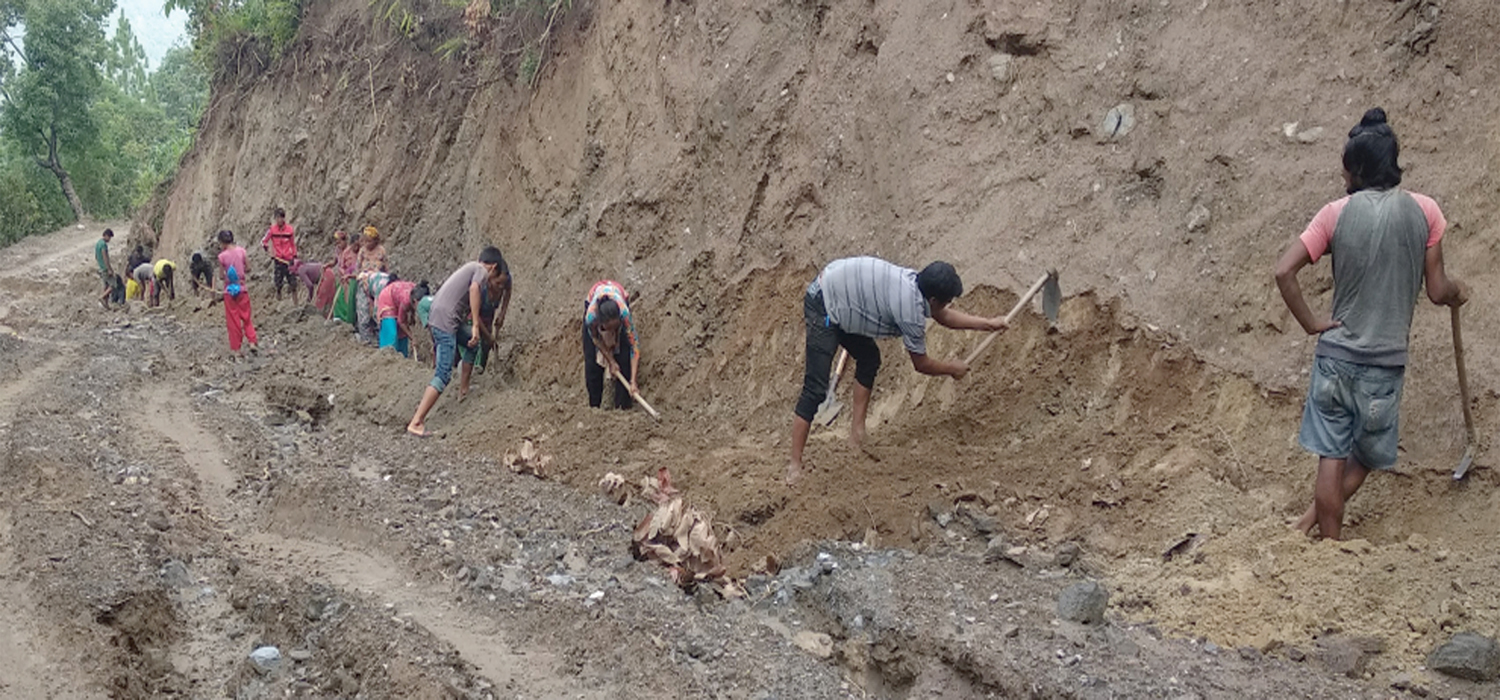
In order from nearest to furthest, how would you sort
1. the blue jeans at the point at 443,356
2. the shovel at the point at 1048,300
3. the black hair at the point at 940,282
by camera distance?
the black hair at the point at 940,282
the shovel at the point at 1048,300
the blue jeans at the point at 443,356

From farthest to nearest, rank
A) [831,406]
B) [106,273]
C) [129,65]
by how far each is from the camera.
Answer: [129,65] → [106,273] → [831,406]

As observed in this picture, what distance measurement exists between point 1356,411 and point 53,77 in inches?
1193

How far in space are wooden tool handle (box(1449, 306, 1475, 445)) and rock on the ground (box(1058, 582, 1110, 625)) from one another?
1.53 metres

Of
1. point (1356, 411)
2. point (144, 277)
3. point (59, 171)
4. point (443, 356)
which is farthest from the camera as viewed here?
point (59, 171)

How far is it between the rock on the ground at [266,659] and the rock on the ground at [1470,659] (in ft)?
13.4

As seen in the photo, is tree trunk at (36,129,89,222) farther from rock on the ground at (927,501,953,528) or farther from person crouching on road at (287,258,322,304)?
rock on the ground at (927,501,953,528)

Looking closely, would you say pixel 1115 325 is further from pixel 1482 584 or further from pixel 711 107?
pixel 711 107

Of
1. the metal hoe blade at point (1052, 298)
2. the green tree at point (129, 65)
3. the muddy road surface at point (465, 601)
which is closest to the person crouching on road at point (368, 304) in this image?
the muddy road surface at point (465, 601)

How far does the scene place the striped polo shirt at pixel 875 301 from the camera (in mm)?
5367

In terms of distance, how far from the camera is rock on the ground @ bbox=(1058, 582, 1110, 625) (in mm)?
4043

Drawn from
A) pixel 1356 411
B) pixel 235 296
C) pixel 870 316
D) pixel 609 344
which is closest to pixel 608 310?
pixel 609 344

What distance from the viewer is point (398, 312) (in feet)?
33.5

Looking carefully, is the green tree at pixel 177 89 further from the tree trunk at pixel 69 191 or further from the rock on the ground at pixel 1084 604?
the rock on the ground at pixel 1084 604

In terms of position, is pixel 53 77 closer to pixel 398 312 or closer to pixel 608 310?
pixel 398 312
